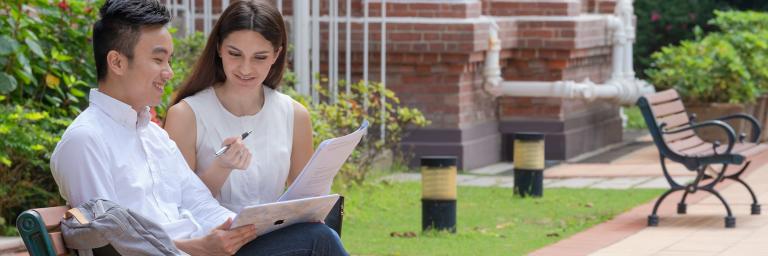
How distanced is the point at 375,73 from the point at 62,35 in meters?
4.33

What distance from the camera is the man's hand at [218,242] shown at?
4152mm

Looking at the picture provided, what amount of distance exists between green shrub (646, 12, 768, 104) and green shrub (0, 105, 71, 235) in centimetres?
840

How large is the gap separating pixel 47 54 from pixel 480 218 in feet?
9.40

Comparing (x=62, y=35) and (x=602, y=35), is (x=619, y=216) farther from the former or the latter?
(x=602, y=35)

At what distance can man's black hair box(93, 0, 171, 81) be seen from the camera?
4020 millimetres

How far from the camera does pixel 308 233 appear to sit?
14.2ft

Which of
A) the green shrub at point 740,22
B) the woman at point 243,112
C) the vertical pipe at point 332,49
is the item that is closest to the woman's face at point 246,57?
the woman at point 243,112

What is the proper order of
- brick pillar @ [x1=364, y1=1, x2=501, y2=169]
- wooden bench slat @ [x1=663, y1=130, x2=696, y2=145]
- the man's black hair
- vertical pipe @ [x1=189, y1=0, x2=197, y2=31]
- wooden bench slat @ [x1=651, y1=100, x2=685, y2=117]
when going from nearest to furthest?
the man's black hair, wooden bench slat @ [x1=651, y1=100, x2=685, y2=117], wooden bench slat @ [x1=663, y1=130, x2=696, y2=145], vertical pipe @ [x1=189, y1=0, x2=197, y2=31], brick pillar @ [x1=364, y1=1, x2=501, y2=169]

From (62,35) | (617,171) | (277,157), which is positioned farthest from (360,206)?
(277,157)

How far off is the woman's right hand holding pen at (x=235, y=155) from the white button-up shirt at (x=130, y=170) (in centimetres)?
12

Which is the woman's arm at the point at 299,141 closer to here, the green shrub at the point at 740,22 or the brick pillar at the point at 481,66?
the brick pillar at the point at 481,66

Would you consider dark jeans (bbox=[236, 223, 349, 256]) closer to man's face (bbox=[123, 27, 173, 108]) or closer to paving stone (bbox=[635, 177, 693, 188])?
man's face (bbox=[123, 27, 173, 108])

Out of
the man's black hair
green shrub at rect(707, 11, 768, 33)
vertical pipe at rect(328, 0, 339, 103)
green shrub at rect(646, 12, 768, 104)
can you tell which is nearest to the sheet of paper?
the man's black hair

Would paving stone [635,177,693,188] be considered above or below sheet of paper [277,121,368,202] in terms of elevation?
below
